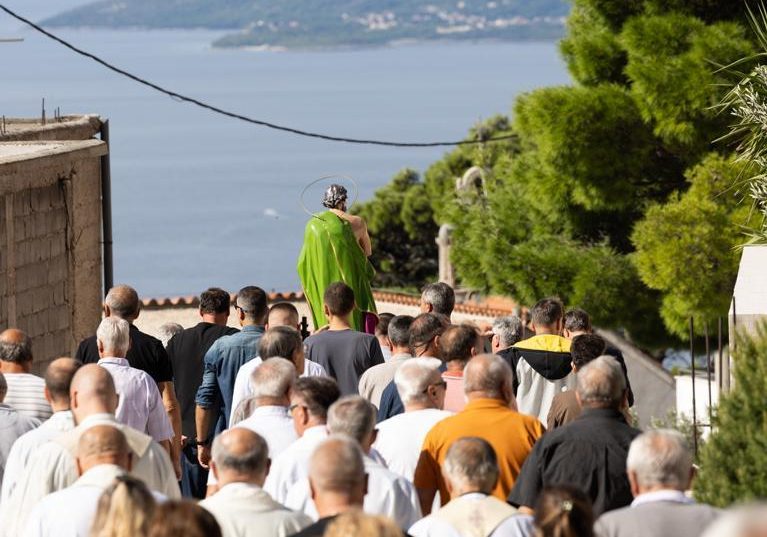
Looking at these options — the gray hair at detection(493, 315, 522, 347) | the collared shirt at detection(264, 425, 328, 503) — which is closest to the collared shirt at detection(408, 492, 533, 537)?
the collared shirt at detection(264, 425, 328, 503)

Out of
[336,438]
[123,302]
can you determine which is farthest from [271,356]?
[336,438]

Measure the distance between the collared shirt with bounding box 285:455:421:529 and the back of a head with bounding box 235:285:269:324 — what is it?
3205mm

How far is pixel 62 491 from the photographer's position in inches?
240

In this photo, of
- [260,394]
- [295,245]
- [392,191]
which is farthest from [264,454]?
[295,245]

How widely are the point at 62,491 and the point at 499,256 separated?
20825mm

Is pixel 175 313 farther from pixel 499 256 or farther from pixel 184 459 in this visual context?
pixel 184 459

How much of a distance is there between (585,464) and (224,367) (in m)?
3.18

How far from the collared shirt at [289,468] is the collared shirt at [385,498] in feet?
0.90

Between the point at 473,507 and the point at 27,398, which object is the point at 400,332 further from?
the point at 473,507

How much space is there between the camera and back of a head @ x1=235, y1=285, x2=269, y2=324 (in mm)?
9539

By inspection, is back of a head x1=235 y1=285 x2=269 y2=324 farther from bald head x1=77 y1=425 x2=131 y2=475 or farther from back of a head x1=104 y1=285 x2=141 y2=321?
bald head x1=77 y1=425 x2=131 y2=475

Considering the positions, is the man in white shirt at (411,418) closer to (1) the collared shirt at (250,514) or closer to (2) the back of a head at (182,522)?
(1) the collared shirt at (250,514)

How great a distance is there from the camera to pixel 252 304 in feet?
31.3

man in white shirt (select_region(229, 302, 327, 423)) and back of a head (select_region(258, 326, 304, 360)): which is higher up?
back of a head (select_region(258, 326, 304, 360))
